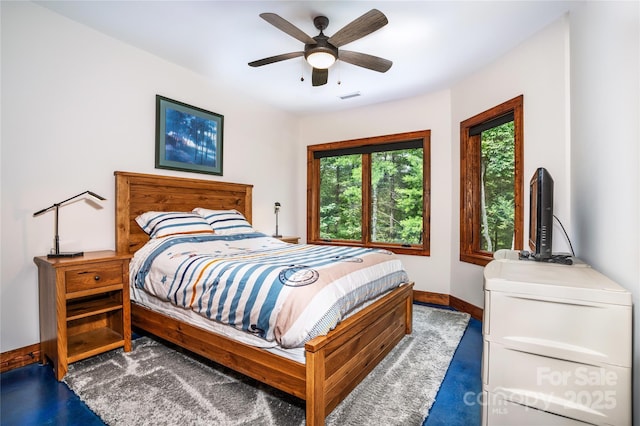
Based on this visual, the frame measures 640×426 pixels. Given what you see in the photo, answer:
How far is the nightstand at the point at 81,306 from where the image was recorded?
2.11 meters

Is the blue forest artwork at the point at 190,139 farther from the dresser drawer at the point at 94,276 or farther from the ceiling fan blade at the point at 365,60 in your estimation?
the ceiling fan blade at the point at 365,60

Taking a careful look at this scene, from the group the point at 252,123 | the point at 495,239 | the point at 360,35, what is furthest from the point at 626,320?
the point at 252,123

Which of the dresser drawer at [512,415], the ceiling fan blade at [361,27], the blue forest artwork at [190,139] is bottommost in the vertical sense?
the dresser drawer at [512,415]

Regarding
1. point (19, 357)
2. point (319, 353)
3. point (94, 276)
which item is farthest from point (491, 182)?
point (19, 357)

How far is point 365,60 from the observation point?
2561mm

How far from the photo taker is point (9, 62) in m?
2.24

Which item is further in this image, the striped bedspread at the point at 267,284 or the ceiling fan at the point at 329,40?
the ceiling fan at the point at 329,40

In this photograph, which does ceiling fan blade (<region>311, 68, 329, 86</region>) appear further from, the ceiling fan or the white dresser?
the white dresser

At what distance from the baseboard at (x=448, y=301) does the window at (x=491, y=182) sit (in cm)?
52

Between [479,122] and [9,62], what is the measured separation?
14.0 feet

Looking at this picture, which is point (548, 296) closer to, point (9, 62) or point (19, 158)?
point (19, 158)

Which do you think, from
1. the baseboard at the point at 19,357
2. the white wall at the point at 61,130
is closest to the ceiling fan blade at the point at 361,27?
the white wall at the point at 61,130

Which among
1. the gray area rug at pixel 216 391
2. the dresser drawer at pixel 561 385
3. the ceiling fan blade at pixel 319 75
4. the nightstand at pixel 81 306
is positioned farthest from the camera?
the ceiling fan blade at pixel 319 75

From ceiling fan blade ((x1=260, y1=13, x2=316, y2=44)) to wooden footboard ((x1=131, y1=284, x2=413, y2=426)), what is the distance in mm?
2017
